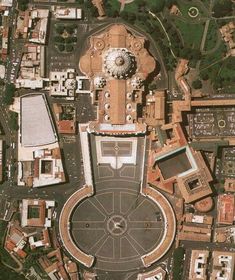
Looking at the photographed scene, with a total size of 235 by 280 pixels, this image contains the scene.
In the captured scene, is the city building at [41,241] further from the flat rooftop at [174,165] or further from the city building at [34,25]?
the city building at [34,25]

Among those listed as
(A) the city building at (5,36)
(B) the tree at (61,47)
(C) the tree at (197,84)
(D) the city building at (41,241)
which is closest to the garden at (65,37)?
(B) the tree at (61,47)

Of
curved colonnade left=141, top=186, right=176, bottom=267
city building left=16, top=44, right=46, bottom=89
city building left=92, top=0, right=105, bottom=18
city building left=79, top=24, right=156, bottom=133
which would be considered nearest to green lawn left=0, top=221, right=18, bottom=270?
curved colonnade left=141, top=186, right=176, bottom=267

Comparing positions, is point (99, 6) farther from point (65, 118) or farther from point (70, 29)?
point (65, 118)

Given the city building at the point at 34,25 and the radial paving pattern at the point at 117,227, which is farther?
the radial paving pattern at the point at 117,227

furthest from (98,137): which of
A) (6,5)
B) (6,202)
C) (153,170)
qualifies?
(6,5)

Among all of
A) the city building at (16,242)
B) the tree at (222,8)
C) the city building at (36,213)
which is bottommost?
the city building at (16,242)

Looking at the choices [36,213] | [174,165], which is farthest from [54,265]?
[174,165]
